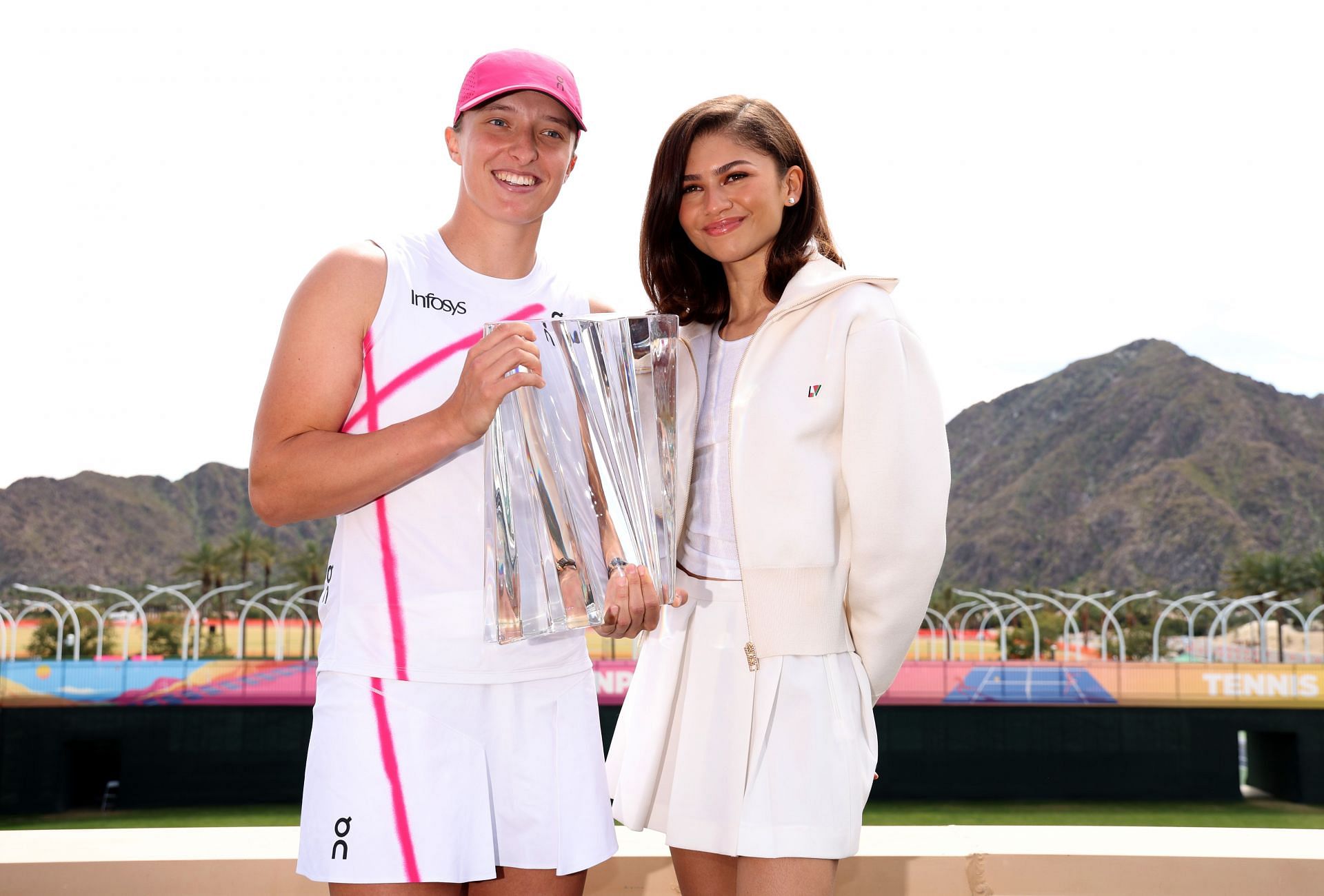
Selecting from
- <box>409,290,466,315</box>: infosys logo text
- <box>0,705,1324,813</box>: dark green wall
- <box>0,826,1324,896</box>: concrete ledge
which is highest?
<box>409,290,466,315</box>: infosys logo text

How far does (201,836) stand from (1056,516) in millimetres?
94730

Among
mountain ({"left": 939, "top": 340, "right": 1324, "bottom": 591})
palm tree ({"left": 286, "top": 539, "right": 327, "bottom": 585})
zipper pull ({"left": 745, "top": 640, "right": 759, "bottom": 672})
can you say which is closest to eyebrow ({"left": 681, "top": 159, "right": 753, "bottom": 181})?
zipper pull ({"left": 745, "top": 640, "right": 759, "bottom": 672})

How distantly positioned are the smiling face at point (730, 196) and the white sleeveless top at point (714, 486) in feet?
0.85

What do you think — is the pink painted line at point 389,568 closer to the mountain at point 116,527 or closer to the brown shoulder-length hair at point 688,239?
the brown shoulder-length hair at point 688,239

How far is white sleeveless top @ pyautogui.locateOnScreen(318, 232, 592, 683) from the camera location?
2.28 m

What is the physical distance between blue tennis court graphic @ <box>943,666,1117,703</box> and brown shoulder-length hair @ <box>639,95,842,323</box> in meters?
22.8

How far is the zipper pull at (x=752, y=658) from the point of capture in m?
2.65

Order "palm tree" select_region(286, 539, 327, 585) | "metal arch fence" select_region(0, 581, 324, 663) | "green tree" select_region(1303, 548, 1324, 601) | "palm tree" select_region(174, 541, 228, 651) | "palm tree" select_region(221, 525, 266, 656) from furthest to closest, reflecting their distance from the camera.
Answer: "palm tree" select_region(221, 525, 266, 656), "palm tree" select_region(174, 541, 228, 651), "palm tree" select_region(286, 539, 327, 585), "green tree" select_region(1303, 548, 1324, 601), "metal arch fence" select_region(0, 581, 324, 663)

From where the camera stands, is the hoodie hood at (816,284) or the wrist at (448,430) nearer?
the wrist at (448,430)

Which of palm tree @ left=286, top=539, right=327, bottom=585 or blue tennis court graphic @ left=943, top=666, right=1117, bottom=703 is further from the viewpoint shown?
palm tree @ left=286, top=539, right=327, bottom=585

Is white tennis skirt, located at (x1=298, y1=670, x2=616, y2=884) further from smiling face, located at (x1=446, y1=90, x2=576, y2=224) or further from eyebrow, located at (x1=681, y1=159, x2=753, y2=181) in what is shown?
eyebrow, located at (x1=681, y1=159, x2=753, y2=181)

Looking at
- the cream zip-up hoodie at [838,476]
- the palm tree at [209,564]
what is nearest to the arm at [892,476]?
the cream zip-up hoodie at [838,476]

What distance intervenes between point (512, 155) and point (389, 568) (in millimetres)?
923

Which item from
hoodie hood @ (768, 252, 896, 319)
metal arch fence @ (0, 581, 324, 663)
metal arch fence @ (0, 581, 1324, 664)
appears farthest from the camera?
metal arch fence @ (0, 581, 1324, 664)
